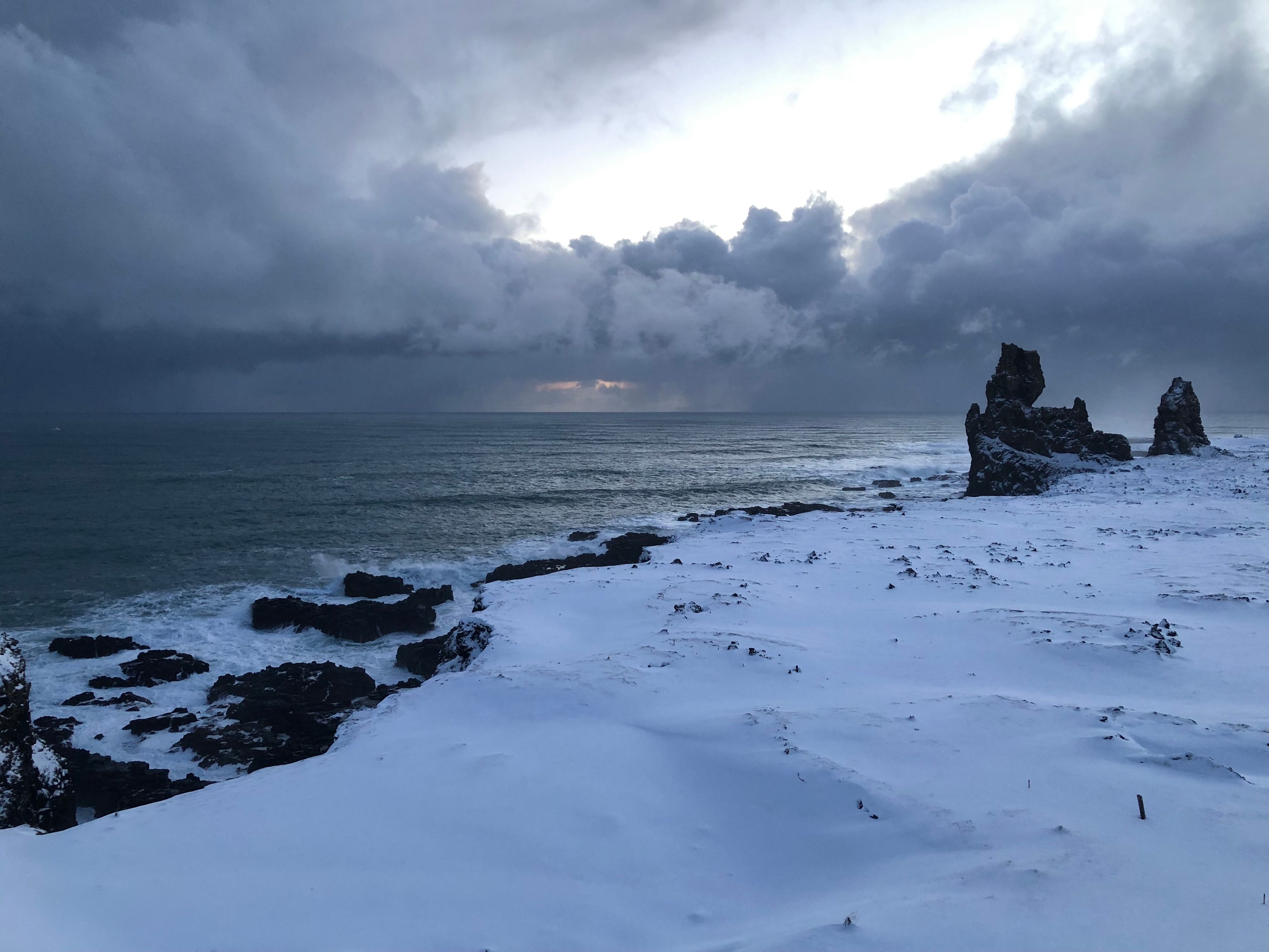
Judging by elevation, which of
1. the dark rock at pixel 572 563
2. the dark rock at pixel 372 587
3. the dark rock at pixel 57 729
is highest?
the dark rock at pixel 572 563

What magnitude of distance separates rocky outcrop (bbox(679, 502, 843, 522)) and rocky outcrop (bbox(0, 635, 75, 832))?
31.7m

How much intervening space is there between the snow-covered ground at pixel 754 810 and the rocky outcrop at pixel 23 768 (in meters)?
2.43

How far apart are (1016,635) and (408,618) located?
20048mm

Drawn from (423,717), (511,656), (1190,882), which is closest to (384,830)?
(423,717)

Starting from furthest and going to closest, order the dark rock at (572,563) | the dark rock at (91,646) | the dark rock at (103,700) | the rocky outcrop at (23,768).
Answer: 1. the dark rock at (572,563)
2. the dark rock at (91,646)
3. the dark rock at (103,700)
4. the rocky outcrop at (23,768)

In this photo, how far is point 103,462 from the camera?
242 ft

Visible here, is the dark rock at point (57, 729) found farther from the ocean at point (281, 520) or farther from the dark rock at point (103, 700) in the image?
the dark rock at point (103, 700)

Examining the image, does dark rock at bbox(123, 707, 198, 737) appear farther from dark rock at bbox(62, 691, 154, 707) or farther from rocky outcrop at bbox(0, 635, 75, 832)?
rocky outcrop at bbox(0, 635, 75, 832)

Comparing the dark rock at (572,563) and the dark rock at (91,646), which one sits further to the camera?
the dark rock at (572,563)

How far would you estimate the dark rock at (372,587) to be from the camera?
1070 inches

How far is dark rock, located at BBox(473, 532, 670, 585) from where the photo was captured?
2845 centimetres

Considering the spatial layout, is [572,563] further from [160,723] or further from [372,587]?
[160,723]

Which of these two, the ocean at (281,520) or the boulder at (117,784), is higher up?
the ocean at (281,520)

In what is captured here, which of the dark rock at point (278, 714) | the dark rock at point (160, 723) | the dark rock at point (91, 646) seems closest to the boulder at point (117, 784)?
the dark rock at point (278, 714)
